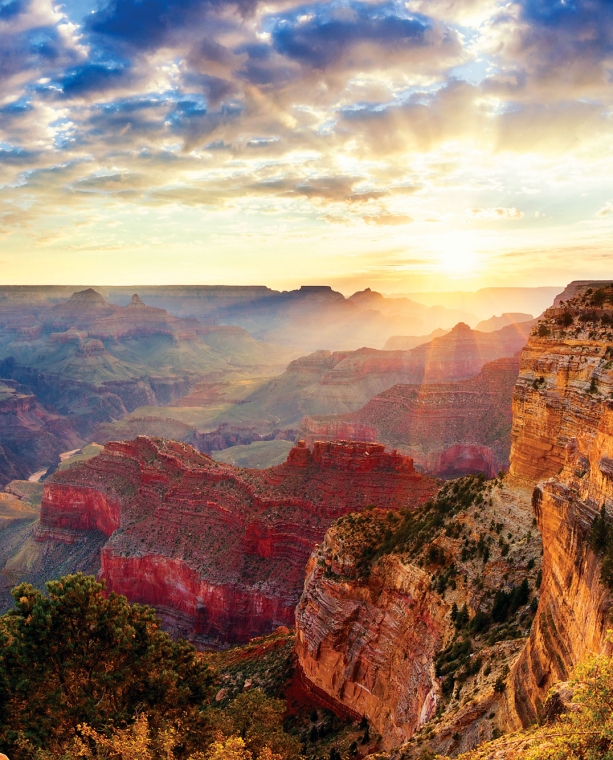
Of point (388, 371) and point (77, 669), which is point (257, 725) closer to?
point (77, 669)

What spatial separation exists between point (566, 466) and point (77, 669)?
713 inches

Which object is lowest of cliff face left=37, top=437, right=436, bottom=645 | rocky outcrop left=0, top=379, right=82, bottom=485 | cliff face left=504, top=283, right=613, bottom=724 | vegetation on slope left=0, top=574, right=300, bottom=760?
rocky outcrop left=0, top=379, right=82, bottom=485

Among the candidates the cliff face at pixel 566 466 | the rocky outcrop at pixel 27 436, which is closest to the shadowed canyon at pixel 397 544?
the cliff face at pixel 566 466

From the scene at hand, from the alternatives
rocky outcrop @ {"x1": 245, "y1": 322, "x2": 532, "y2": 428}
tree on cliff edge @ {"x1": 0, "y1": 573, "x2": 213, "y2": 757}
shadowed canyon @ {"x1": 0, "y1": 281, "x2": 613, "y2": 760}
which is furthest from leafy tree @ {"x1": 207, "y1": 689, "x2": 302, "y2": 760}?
rocky outcrop @ {"x1": 245, "y1": 322, "x2": 532, "y2": 428}

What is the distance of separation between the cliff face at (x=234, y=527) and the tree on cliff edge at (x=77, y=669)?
93.6ft

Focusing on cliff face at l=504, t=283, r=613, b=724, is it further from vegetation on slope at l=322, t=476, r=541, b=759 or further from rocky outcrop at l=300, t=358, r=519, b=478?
rocky outcrop at l=300, t=358, r=519, b=478

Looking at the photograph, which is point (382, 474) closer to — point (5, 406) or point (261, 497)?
point (261, 497)

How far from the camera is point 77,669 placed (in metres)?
20.6

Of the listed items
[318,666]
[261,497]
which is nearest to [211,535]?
[261,497]

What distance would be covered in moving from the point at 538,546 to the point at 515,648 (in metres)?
5.37

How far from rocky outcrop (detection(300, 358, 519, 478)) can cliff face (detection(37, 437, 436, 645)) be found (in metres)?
35.4

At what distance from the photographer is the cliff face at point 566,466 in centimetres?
1284

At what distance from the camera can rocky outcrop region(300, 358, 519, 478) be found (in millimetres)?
92688

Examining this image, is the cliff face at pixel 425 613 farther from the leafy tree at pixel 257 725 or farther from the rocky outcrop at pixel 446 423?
the rocky outcrop at pixel 446 423
